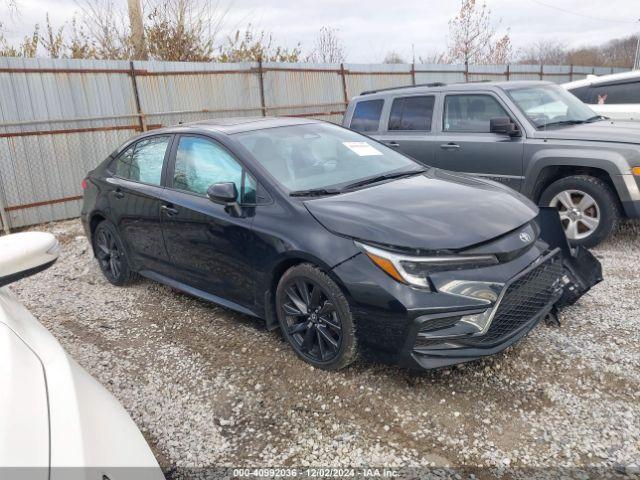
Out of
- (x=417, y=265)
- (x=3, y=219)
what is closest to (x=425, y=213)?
(x=417, y=265)

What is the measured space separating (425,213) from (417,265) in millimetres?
407

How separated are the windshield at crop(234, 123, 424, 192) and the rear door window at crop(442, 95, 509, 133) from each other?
2.25m

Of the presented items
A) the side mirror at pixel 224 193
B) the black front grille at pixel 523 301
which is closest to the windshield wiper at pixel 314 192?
the side mirror at pixel 224 193

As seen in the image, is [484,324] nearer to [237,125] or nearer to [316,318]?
[316,318]

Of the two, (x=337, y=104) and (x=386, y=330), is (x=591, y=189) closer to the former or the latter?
(x=386, y=330)

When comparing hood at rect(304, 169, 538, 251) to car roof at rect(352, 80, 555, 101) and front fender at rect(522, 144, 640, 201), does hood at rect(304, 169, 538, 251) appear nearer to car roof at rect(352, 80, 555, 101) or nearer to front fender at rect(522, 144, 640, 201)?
front fender at rect(522, 144, 640, 201)

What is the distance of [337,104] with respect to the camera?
41.0 feet

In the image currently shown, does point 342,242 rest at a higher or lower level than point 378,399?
higher

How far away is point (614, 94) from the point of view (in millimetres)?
8352

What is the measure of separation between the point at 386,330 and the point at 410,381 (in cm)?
50

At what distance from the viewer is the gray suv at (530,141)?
5.18 m

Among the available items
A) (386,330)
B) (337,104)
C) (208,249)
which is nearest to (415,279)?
(386,330)

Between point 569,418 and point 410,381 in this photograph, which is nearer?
point 569,418

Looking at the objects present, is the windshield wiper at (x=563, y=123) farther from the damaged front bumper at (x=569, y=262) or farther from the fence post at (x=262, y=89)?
the fence post at (x=262, y=89)
